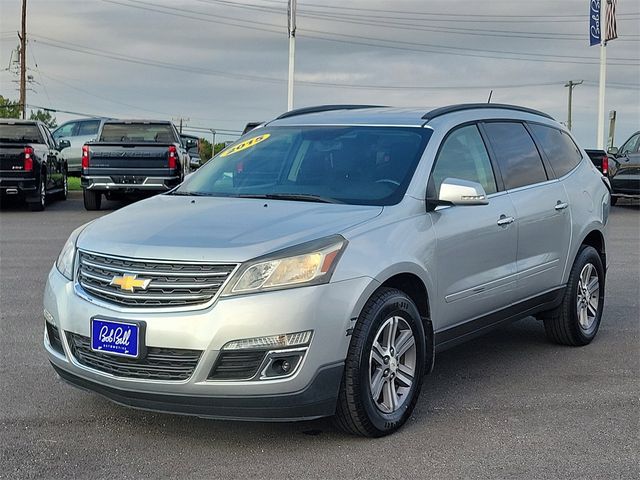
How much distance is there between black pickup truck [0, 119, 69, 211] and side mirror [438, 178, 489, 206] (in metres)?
14.2

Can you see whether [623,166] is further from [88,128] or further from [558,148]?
[88,128]

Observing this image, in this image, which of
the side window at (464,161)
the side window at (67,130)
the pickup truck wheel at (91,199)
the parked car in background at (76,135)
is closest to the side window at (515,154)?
the side window at (464,161)

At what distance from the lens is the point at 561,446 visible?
473 centimetres

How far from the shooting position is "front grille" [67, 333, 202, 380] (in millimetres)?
4379

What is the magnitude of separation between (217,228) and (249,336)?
0.69m

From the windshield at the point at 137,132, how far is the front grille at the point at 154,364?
51.4 ft

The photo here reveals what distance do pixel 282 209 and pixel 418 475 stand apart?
1.64m

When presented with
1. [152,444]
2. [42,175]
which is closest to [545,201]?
[152,444]

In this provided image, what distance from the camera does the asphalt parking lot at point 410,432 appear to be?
4.40 metres

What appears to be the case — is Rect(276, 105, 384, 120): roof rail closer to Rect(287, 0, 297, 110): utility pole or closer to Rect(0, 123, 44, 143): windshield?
Rect(0, 123, 44, 143): windshield

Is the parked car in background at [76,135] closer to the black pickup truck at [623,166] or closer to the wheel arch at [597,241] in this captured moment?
the black pickup truck at [623,166]

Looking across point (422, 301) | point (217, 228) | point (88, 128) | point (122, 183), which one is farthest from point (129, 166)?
point (217, 228)

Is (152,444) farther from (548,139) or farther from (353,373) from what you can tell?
(548,139)

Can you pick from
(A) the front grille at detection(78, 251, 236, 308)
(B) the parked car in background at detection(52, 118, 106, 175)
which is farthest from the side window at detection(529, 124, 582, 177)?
(B) the parked car in background at detection(52, 118, 106, 175)
